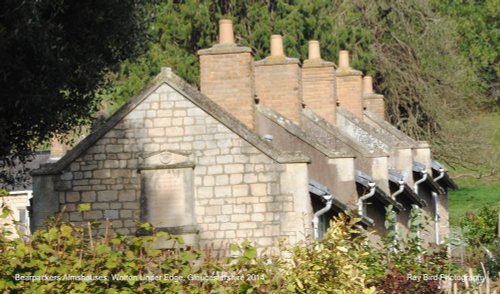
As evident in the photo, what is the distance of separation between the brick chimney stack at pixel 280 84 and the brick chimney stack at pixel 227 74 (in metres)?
3.61

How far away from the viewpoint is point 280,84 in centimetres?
2594

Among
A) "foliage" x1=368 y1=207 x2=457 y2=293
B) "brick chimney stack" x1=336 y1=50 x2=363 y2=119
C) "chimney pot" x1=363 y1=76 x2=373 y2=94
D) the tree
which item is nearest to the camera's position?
"foliage" x1=368 y1=207 x2=457 y2=293

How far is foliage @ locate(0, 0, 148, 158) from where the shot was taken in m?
15.7

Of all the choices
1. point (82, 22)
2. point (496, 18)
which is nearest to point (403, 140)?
point (82, 22)

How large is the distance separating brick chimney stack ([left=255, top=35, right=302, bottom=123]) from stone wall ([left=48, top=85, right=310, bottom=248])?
276 inches

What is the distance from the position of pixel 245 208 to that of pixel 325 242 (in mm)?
7142

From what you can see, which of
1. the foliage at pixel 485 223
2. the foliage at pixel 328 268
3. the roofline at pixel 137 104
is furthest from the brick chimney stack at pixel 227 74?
the foliage at pixel 485 223

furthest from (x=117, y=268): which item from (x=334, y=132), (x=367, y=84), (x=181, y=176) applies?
(x=367, y=84)

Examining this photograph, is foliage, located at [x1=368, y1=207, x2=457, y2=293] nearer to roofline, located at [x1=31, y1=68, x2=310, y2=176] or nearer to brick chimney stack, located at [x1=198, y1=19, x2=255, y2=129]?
roofline, located at [x1=31, y1=68, x2=310, y2=176]

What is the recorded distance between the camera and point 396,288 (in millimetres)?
13609

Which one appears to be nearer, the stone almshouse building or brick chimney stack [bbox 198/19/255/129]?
the stone almshouse building

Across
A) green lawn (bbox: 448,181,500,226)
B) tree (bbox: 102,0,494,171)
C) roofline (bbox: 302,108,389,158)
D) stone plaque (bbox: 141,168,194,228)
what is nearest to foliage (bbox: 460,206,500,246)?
roofline (bbox: 302,108,389,158)

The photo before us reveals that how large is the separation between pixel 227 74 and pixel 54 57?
20.1 feet

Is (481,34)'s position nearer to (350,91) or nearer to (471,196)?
(471,196)
